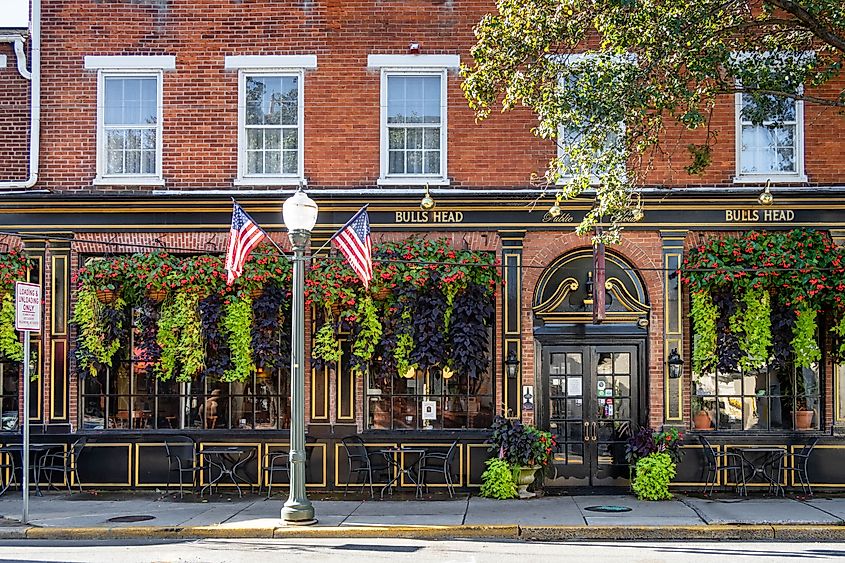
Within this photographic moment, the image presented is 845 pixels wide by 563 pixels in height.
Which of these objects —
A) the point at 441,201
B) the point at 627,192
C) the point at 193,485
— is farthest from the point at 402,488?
the point at 627,192

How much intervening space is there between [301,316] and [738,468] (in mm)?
6962

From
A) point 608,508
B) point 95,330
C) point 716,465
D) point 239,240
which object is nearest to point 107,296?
point 95,330

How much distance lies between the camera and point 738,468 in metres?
16.6

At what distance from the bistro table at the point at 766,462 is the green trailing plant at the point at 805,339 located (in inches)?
53.5

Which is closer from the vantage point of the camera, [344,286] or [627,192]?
[627,192]

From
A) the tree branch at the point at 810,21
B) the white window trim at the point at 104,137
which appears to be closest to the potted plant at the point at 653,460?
the tree branch at the point at 810,21

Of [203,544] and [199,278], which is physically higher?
[199,278]

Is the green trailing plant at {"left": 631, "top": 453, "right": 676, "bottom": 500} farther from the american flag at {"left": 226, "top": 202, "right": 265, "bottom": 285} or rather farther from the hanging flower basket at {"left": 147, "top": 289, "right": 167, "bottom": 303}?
the hanging flower basket at {"left": 147, "top": 289, "right": 167, "bottom": 303}

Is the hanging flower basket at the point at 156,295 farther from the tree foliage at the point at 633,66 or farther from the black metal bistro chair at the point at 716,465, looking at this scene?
the black metal bistro chair at the point at 716,465

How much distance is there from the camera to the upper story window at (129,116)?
17625mm

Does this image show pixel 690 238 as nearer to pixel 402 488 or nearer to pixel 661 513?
pixel 661 513

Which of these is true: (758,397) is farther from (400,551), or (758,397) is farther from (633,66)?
(400,551)

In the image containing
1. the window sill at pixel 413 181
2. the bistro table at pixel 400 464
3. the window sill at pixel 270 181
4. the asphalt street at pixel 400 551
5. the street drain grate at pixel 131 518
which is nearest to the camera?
the asphalt street at pixel 400 551

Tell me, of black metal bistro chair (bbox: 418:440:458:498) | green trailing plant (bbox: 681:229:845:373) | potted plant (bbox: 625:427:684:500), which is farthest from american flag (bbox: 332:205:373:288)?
green trailing plant (bbox: 681:229:845:373)
